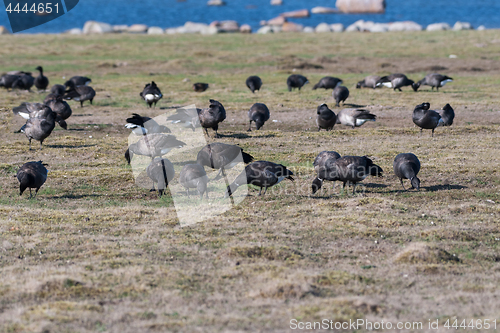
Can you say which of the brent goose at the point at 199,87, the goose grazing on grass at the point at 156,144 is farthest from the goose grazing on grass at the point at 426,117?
the brent goose at the point at 199,87

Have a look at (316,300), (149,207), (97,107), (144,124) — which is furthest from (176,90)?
(316,300)

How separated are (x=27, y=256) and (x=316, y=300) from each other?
17.3 feet

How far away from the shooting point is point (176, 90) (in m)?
32.1

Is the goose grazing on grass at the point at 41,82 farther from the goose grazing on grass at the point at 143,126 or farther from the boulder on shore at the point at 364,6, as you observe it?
the boulder on shore at the point at 364,6

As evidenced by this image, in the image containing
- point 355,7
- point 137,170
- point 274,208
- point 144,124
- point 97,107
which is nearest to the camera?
point 274,208

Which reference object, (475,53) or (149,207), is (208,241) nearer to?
(149,207)

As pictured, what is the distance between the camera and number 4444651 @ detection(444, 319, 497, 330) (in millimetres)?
6828

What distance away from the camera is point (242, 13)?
425 ft

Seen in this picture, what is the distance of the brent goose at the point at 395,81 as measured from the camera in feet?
98.2

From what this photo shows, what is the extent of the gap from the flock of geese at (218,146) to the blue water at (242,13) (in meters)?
83.1

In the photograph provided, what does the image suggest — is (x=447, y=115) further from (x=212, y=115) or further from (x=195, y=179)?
(x=195, y=179)

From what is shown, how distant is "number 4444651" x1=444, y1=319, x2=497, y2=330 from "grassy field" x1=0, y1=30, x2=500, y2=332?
96mm

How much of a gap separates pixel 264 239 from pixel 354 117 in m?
11.3

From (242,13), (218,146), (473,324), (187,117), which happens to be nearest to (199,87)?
(187,117)
